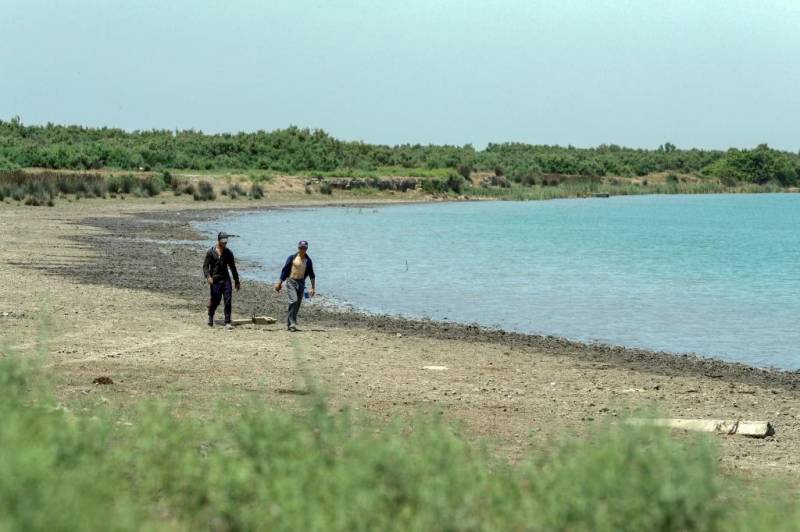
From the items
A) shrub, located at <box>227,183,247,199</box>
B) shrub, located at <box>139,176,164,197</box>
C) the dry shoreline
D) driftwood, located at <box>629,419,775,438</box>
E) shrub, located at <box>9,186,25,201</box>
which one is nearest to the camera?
driftwood, located at <box>629,419,775,438</box>

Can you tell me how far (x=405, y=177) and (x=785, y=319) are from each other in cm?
6702

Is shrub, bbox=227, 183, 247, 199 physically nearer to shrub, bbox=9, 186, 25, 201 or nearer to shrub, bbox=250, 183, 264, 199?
shrub, bbox=250, 183, 264, 199

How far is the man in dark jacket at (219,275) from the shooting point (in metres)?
18.0

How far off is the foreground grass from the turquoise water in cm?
1323

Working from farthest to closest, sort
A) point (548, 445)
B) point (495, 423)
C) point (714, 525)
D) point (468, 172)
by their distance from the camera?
point (468, 172)
point (495, 423)
point (548, 445)
point (714, 525)

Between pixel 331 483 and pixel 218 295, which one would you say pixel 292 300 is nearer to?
pixel 218 295

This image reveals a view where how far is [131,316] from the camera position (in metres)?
18.7

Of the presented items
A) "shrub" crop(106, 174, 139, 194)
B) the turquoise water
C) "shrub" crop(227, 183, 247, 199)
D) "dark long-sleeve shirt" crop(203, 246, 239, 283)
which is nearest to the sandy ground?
"dark long-sleeve shirt" crop(203, 246, 239, 283)

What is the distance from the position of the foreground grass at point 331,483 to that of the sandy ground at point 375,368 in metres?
1.53

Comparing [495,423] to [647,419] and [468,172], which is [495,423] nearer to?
[647,419]

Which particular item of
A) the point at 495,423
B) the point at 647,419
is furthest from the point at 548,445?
the point at 647,419

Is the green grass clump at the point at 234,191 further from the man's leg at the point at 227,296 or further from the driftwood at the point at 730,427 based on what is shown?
the driftwood at the point at 730,427

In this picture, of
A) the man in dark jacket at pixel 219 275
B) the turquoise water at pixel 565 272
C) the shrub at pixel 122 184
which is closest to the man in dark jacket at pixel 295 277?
the man in dark jacket at pixel 219 275

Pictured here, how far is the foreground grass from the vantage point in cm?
566
